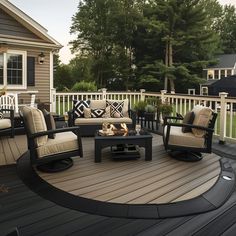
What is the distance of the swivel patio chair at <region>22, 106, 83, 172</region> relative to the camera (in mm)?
3748

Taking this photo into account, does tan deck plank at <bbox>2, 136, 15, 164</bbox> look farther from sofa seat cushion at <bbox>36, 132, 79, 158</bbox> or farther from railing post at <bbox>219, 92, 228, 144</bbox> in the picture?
railing post at <bbox>219, 92, 228, 144</bbox>

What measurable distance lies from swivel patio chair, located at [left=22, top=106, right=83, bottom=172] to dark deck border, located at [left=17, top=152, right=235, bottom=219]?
0.42 m

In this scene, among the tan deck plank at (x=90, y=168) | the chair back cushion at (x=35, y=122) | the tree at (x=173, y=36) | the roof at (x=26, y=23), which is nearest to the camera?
the tan deck plank at (x=90, y=168)

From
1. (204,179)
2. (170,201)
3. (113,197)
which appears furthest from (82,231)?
(204,179)

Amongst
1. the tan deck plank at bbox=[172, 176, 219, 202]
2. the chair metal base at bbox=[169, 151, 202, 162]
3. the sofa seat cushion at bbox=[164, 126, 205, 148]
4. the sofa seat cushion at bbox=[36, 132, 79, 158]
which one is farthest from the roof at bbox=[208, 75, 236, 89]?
the sofa seat cushion at bbox=[36, 132, 79, 158]

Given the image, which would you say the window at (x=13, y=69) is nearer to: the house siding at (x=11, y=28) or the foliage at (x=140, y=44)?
the house siding at (x=11, y=28)

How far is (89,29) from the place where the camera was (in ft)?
83.0

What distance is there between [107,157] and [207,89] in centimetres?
2419

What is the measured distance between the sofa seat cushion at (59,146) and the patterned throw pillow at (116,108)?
2.59m

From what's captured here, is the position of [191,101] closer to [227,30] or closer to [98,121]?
[98,121]

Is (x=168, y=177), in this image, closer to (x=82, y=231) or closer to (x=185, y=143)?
(x=185, y=143)

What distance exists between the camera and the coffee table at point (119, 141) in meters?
4.29

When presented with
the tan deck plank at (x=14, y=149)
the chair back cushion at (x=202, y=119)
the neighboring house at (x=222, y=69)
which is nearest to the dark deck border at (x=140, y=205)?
the chair back cushion at (x=202, y=119)

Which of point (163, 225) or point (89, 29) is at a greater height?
point (89, 29)
